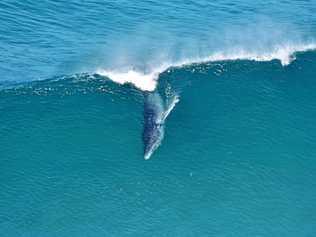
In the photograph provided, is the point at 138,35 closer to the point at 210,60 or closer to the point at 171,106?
the point at 210,60

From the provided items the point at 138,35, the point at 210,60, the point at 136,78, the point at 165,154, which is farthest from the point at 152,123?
the point at 138,35

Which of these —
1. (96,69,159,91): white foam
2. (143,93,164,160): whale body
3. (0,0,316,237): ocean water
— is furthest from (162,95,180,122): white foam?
(96,69,159,91): white foam

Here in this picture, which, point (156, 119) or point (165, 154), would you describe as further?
point (156, 119)

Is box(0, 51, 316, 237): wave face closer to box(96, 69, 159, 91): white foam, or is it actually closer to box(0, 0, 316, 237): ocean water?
box(0, 0, 316, 237): ocean water

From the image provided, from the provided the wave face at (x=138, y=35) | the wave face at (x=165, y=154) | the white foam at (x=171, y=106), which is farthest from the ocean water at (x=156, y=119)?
the white foam at (x=171, y=106)

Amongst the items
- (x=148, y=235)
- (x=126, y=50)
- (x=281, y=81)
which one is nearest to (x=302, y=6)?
(x=281, y=81)

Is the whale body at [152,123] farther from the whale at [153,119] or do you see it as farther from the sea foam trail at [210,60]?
the sea foam trail at [210,60]
